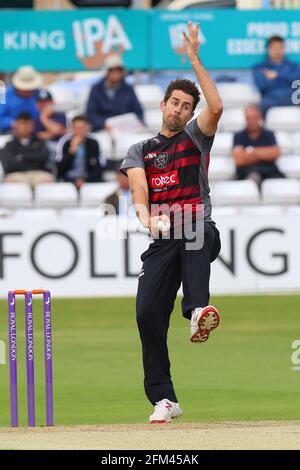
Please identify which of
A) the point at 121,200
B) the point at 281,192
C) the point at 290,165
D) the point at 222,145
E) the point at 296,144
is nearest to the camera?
the point at 121,200

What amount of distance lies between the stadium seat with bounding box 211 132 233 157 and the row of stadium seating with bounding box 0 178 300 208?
2.48 feet

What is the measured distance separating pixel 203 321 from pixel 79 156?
8.58 meters

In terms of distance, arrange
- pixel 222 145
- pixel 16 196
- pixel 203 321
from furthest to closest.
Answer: pixel 222 145 < pixel 16 196 < pixel 203 321

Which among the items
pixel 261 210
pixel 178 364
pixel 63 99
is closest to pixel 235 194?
pixel 261 210

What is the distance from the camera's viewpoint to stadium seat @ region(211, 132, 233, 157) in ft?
54.4

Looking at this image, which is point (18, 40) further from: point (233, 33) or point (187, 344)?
point (187, 344)

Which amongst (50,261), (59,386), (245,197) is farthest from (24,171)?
(59,386)

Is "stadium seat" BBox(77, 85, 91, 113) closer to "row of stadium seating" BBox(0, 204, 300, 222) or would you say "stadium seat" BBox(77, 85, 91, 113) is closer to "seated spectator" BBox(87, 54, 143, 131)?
"seated spectator" BBox(87, 54, 143, 131)

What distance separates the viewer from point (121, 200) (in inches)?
594

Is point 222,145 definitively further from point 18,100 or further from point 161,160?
point 161,160

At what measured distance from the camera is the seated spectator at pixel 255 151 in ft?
53.2

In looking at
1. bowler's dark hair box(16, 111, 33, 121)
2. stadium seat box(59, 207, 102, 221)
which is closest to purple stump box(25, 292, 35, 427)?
stadium seat box(59, 207, 102, 221)

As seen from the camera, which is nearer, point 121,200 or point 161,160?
point 161,160

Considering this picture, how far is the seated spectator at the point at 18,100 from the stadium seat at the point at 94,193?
63.8 inches
